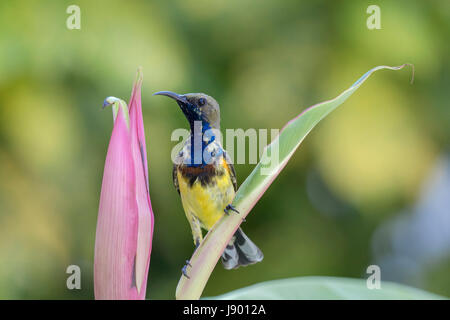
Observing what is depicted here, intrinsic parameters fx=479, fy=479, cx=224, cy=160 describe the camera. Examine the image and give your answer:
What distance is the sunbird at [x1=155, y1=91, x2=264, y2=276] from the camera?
94 cm

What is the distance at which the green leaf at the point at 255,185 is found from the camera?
0.52m

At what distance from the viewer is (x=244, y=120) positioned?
229 centimetres

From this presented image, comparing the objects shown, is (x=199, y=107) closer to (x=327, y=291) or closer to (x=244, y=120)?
(x=327, y=291)

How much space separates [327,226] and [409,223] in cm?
45

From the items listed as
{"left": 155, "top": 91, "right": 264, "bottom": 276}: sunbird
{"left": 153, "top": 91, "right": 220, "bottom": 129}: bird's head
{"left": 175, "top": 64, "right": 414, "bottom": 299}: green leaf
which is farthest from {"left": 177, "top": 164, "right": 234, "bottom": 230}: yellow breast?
{"left": 175, "top": 64, "right": 414, "bottom": 299}: green leaf

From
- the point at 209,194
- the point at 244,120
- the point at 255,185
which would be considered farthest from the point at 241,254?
the point at 244,120

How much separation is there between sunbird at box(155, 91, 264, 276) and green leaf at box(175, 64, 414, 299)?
40 cm

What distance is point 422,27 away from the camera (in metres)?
2.22

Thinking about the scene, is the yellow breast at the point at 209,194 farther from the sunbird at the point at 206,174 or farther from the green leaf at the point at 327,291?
the green leaf at the point at 327,291

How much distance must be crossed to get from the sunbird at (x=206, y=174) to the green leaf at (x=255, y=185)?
40 cm

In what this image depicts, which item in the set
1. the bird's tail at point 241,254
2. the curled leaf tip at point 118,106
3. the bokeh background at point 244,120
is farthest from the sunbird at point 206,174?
the bokeh background at point 244,120

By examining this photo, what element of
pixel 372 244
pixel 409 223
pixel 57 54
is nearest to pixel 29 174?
pixel 57 54

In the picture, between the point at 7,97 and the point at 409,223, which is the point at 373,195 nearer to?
Answer: the point at 409,223

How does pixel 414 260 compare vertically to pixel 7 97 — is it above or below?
below
